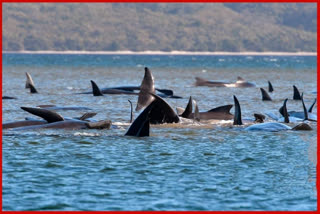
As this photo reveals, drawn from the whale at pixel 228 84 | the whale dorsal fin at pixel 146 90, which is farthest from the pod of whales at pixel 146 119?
the whale at pixel 228 84

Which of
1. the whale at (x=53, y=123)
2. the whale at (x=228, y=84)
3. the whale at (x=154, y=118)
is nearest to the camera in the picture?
the whale at (x=154, y=118)

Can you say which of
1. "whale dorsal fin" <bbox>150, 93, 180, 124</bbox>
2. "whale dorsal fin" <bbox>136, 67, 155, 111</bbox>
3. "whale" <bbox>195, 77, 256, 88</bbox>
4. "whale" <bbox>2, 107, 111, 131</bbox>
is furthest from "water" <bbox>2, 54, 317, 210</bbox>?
"whale" <bbox>195, 77, 256, 88</bbox>

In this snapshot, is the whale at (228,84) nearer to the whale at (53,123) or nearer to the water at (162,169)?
Answer: the water at (162,169)

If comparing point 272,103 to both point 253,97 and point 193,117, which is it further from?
point 193,117

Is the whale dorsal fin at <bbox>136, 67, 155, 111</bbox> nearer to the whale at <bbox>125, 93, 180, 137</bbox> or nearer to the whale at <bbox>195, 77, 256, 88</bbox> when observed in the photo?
the whale at <bbox>125, 93, 180, 137</bbox>

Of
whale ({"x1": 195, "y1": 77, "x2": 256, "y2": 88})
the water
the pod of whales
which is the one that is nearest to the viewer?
the water

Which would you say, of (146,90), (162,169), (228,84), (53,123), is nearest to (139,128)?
(53,123)

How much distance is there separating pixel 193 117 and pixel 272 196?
34.6 feet

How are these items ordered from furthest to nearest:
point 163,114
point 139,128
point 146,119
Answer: point 163,114, point 139,128, point 146,119

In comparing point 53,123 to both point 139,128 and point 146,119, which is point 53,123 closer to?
point 139,128

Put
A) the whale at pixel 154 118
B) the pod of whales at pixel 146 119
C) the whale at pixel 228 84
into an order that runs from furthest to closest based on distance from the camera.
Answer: the whale at pixel 228 84, the pod of whales at pixel 146 119, the whale at pixel 154 118

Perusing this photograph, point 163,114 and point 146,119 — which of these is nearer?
point 146,119

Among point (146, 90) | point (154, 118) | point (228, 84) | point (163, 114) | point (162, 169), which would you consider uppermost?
point (146, 90)

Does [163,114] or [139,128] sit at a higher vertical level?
[163,114]
